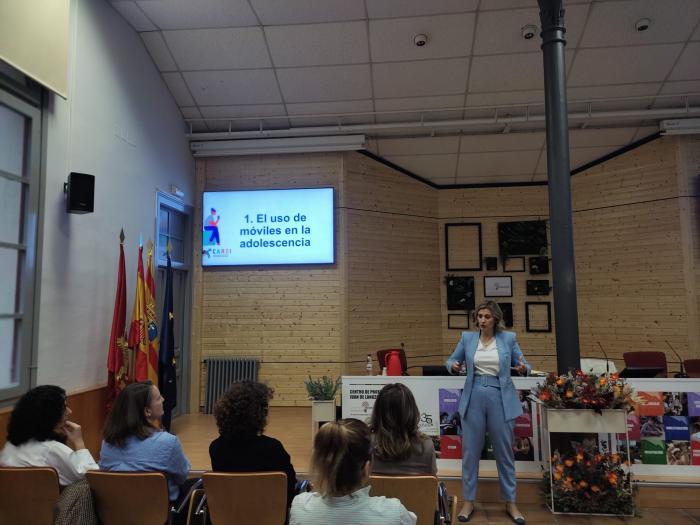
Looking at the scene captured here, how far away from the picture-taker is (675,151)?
7000mm

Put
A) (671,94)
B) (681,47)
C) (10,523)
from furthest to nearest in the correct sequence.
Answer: (671,94) → (681,47) → (10,523)

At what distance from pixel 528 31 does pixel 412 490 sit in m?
5.21

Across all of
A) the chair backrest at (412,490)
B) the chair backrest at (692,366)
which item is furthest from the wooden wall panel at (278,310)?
the chair backrest at (412,490)

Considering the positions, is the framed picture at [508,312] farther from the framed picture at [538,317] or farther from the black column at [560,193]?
the black column at [560,193]

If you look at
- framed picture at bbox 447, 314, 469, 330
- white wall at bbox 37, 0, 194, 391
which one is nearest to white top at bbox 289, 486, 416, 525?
white wall at bbox 37, 0, 194, 391

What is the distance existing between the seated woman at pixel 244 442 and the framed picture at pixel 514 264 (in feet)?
22.3

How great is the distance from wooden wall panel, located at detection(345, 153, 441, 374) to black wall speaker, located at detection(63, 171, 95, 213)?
3705 millimetres

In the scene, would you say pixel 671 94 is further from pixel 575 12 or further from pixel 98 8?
pixel 98 8

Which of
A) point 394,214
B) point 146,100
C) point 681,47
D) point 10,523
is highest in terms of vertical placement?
point 681,47

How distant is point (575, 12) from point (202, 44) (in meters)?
4.26

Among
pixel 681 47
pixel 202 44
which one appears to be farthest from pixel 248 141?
pixel 681 47

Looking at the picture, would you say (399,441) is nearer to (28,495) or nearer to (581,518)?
(28,495)

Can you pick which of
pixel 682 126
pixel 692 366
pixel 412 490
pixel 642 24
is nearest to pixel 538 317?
pixel 692 366

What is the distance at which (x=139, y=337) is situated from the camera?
487 centimetres
